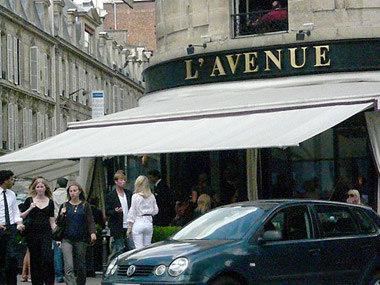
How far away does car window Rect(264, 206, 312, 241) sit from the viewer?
11.6 metres

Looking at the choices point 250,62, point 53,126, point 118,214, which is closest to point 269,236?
point 118,214

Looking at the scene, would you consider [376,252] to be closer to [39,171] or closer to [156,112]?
[156,112]

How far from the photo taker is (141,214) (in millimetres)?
15320

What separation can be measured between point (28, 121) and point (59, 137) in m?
33.4

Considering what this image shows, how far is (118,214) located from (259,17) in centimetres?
657

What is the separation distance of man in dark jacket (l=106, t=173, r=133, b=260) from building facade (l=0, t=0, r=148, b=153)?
33.3 meters

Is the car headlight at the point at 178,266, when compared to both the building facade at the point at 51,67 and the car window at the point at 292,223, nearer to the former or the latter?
the car window at the point at 292,223

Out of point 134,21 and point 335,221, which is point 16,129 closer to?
point 134,21

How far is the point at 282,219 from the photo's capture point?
38.5ft

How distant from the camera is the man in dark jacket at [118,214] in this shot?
15.7 m

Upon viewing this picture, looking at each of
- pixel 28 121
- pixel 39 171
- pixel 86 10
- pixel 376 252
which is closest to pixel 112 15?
pixel 86 10

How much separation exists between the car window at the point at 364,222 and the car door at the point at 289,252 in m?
0.88

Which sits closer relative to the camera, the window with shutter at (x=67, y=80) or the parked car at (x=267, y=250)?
the parked car at (x=267, y=250)

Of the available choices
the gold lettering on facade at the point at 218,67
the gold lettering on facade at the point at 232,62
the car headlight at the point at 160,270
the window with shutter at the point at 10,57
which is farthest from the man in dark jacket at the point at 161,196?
the window with shutter at the point at 10,57
